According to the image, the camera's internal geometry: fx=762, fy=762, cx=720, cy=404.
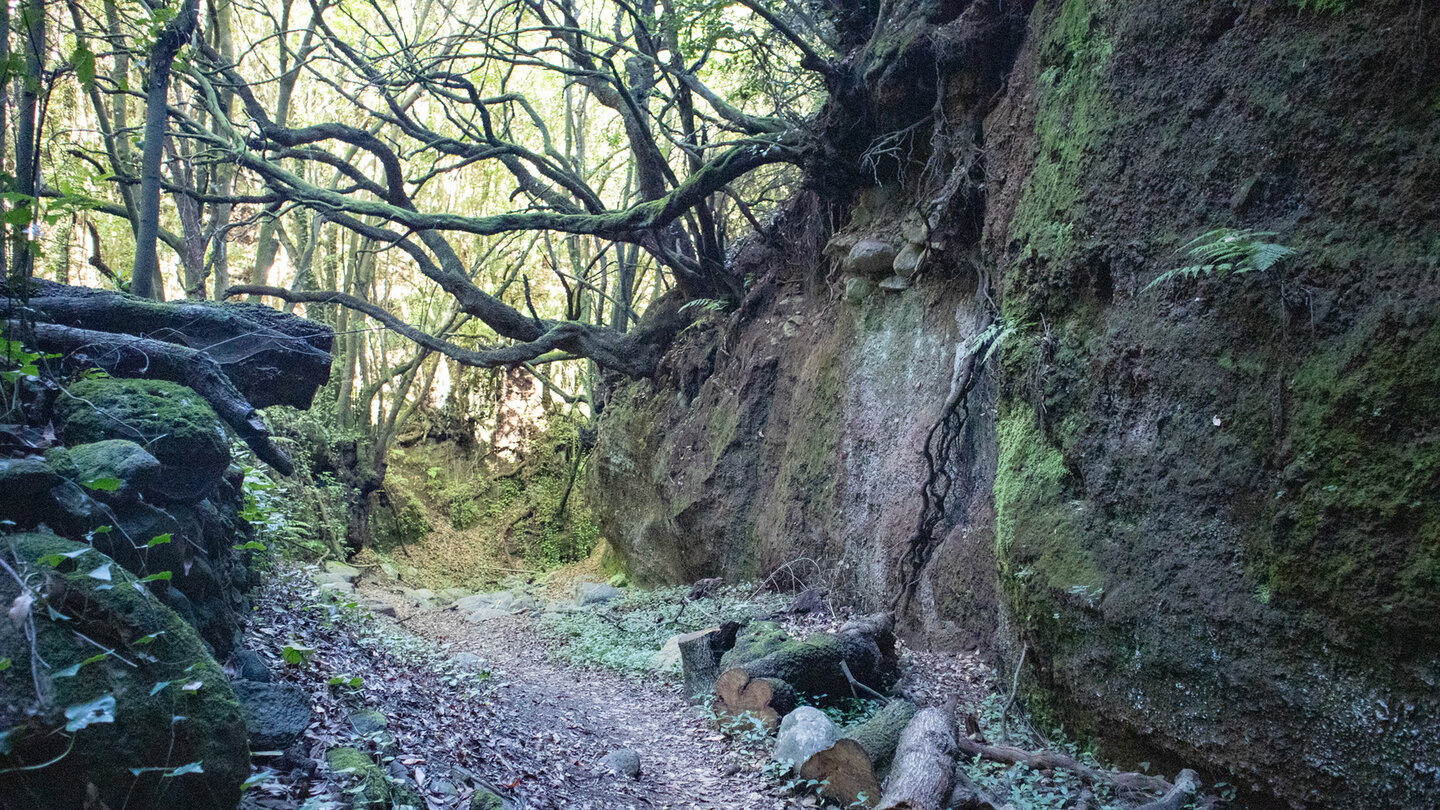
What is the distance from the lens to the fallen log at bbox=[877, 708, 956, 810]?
386cm

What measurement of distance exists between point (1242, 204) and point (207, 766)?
17.8 feet

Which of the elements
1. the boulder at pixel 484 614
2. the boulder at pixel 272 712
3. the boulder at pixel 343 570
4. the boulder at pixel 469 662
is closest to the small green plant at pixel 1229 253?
the boulder at pixel 272 712

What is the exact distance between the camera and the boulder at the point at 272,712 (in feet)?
11.2

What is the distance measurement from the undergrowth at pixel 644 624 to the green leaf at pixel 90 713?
18.4 ft

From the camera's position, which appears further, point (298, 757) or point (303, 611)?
point (303, 611)

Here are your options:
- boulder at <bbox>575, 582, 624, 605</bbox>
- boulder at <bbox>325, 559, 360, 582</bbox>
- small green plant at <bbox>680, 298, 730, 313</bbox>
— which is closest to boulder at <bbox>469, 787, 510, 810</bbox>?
boulder at <bbox>575, 582, 624, 605</bbox>

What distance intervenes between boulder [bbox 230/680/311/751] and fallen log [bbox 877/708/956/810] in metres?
2.87

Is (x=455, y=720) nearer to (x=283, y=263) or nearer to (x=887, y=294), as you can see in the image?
(x=887, y=294)

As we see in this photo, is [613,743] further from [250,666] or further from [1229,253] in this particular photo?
[1229,253]

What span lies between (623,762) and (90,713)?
342 centimetres

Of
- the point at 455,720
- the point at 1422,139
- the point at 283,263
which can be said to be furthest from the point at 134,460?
the point at 283,263

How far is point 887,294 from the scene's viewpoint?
8812mm

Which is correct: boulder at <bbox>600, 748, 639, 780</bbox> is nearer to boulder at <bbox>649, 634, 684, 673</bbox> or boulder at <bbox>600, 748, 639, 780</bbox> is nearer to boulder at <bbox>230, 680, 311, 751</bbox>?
boulder at <bbox>230, 680, 311, 751</bbox>

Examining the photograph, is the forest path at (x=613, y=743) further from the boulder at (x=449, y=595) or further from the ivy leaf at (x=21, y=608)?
the boulder at (x=449, y=595)
